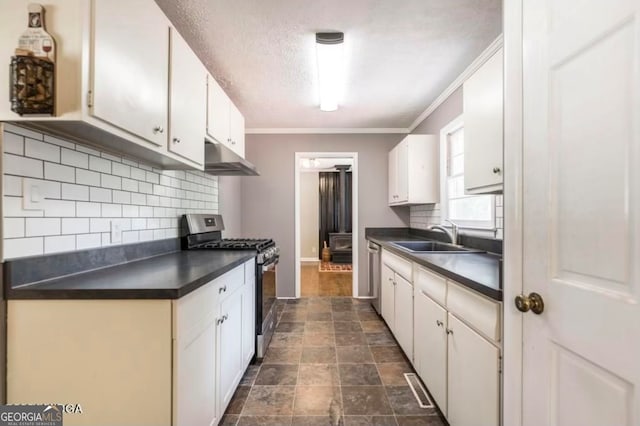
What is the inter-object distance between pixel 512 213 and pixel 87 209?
6.09 feet

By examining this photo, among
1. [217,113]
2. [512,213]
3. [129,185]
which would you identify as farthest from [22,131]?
[512,213]

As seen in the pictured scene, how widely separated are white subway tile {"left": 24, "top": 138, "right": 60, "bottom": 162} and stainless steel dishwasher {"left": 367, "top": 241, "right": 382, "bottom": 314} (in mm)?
2822

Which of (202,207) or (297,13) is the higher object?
(297,13)

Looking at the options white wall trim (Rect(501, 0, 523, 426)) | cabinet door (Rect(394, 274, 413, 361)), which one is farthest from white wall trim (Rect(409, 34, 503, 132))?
cabinet door (Rect(394, 274, 413, 361))

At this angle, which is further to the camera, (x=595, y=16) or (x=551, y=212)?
(x=551, y=212)

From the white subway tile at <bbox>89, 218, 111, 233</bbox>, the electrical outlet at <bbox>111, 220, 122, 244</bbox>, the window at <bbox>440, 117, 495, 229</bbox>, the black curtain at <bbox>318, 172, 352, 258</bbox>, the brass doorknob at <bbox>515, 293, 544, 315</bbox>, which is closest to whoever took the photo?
the brass doorknob at <bbox>515, 293, 544, 315</bbox>

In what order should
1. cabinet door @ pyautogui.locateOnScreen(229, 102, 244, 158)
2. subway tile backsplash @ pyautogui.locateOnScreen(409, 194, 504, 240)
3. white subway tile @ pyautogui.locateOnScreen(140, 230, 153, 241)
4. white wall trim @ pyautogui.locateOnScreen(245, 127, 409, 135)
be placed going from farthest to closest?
white wall trim @ pyautogui.locateOnScreen(245, 127, 409, 135), subway tile backsplash @ pyautogui.locateOnScreen(409, 194, 504, 240), cabinet door @ pyautogui.locateOnScreen(229, 102, 244, 158), white subway tile @ pyautogui.locateOnScreen(140, 230, 153, 241)

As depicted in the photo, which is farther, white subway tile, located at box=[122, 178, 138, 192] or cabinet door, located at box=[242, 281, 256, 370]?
cabinet door, located at box=[242, 281, 256, 370]

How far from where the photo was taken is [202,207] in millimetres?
2805

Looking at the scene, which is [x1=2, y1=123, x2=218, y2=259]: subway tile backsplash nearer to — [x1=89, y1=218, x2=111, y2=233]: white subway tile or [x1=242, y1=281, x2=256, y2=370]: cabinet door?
[x1=89, y1=218, x2=111, y2=233]: white subway tile

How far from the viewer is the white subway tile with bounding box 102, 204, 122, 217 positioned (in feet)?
4.91

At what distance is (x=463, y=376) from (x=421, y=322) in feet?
1.85

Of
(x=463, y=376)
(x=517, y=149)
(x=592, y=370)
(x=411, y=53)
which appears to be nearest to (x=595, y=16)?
(x=517, y=149)

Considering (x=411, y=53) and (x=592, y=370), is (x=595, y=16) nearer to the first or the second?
(x=592, y=370)
